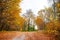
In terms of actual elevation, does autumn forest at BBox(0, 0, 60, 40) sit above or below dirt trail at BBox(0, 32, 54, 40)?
above

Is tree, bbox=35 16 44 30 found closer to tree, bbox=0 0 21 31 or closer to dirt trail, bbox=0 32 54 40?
dirt trail, bbox=0 32 54 40

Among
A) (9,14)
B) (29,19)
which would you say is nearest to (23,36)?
(29,19)

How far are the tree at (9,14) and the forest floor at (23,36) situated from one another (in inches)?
4.1

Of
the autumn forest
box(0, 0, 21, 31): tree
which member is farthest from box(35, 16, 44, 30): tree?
box(0, 0, 21, 31): tree

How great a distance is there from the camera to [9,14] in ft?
6.66

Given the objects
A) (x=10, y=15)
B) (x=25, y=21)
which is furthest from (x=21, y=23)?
(x=10, y=15)

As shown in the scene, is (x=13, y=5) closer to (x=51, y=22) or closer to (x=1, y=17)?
(x=1, y=17)

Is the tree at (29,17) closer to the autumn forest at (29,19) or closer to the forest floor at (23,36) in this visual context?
the autumn forest at (29,19)

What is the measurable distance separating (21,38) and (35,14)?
16.0 inches

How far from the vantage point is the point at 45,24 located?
1.99 m

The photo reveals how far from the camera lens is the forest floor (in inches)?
76.9

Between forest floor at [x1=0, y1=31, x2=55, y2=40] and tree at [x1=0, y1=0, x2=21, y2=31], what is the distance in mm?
104

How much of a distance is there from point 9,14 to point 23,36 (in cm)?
39

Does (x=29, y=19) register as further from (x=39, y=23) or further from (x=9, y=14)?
(x=9, y=14)
